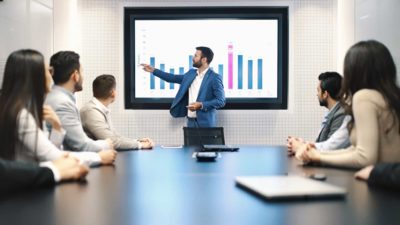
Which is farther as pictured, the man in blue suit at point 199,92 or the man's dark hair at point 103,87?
the man in blue suit at point 199,92

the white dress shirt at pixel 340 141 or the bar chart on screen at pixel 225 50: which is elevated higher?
the bar chart on screen at pixel 225 50

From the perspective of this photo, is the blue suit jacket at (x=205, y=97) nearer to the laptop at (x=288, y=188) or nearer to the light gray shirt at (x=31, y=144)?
the light gray shirt at (x=31, y=144)

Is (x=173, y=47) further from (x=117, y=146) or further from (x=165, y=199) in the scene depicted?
(x=165, y=199)

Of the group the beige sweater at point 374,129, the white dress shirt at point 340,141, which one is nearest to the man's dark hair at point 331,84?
the white dress shirt at point 340,141

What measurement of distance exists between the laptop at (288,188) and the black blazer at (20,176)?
0.67 m

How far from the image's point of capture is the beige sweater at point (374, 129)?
71.2 inches

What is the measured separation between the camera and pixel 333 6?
211 inches

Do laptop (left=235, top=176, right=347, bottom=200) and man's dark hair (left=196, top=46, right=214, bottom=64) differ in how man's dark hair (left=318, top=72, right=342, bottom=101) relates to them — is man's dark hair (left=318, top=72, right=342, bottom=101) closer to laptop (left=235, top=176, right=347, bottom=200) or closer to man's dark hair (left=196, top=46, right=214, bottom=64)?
laptop (left=235, top=176, right=347, bottom=200)

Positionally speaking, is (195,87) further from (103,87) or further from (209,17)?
(103,87)

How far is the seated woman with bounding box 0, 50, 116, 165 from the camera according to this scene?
1.70m

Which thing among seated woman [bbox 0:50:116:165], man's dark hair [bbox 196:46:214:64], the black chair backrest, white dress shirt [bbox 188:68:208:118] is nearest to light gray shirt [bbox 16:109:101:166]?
seated woman [bbox 0:50:116:165]

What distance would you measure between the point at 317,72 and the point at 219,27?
123 centimetres

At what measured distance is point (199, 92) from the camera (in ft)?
16.4

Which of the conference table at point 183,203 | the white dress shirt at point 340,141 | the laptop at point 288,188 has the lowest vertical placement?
the conference table at point 183,203
